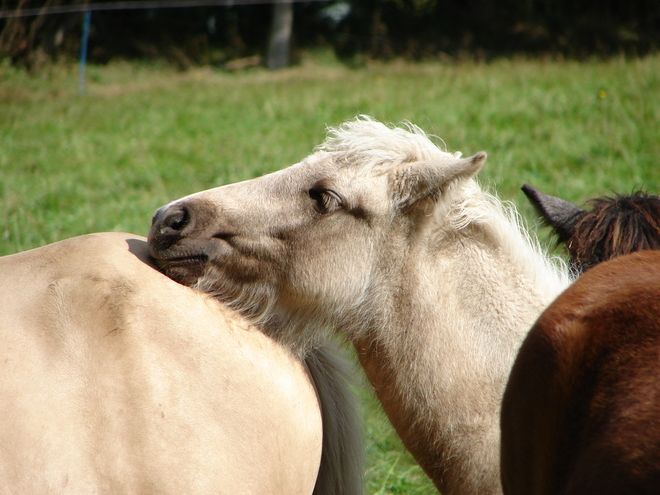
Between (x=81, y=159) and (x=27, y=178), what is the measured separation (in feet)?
3.13

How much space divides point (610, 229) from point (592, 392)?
1383 mm

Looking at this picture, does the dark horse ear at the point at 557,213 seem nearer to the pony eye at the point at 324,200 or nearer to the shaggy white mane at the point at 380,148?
the shaggy white mane at the point at 380,148

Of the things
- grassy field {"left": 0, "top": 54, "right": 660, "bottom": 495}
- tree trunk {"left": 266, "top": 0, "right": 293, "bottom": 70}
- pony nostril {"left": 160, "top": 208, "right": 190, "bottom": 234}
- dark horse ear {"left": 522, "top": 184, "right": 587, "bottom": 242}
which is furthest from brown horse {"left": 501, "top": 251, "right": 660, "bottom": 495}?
tree trunk {"left": 266, "top": 0, "right": 293, "bottom": 70}

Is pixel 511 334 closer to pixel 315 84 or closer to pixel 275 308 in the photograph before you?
pixel 275 308

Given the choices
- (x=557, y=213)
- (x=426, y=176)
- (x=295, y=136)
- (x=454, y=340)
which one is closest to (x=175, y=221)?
(x=426, y=176)

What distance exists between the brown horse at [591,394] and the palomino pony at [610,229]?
938 mm

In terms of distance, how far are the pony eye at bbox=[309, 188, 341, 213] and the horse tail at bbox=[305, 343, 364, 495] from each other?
0.55m

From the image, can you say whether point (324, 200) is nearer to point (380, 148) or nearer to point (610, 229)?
point (380, 148)

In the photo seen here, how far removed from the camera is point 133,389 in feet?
5.60

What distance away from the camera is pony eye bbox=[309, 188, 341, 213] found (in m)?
2.38

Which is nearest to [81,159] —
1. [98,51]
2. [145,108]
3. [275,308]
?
[145,108]

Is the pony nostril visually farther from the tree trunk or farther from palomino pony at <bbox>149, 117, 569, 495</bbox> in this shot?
the tree trunk

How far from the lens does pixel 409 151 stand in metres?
2.48

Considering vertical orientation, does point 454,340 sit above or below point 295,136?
above
